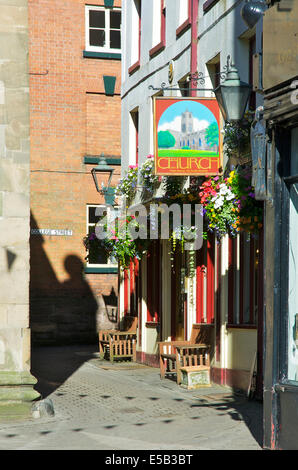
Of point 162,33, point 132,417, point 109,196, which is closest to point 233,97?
point 132,417

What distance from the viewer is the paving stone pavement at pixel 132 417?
9.50 metres


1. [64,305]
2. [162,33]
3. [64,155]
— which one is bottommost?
[64,305]

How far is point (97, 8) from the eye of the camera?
25.8 meters

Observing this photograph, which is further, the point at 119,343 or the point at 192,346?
the point at 119,343

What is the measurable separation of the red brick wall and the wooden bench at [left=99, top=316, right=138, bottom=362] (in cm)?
482

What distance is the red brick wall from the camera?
82.7 feet

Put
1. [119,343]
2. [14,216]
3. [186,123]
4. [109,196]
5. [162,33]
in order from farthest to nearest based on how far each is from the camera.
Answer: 1. [109,196]
2. [119,343]
3. [162,33]
4. [186,123]
5. [14,216]

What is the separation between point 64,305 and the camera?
2538 centimetres

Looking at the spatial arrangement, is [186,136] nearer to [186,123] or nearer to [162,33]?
[186,123]

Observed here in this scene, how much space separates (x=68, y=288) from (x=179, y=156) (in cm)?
1237

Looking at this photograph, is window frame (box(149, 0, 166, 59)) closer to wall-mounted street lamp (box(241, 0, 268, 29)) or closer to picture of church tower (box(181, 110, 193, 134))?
picture of church tower (box(181, 110, 193, 134))

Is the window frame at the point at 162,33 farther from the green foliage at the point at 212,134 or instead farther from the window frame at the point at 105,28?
the window frame at the point at 105,28

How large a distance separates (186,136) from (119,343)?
7677 mm
